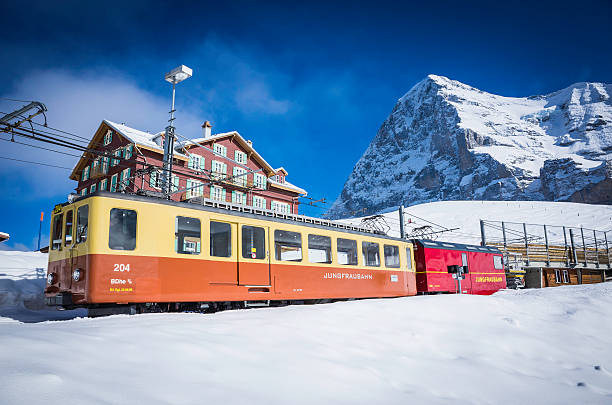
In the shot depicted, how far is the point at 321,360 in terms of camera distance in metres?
4.64

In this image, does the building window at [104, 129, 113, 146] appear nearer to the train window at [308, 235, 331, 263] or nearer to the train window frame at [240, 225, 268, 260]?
the train window at [308, 235, 331, 263]

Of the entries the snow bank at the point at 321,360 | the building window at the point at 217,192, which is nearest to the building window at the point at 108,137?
the building window at the point at 217,192

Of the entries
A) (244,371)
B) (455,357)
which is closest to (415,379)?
(455,357)

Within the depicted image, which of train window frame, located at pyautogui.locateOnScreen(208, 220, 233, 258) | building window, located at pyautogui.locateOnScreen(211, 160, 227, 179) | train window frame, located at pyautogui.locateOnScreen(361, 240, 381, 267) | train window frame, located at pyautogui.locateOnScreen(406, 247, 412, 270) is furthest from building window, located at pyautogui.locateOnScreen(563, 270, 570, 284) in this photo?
train window frame, located at pyautogui.locateOnScreen(208, 220, 233, 258)

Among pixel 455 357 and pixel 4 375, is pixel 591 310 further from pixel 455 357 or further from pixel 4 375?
pixel 4 375

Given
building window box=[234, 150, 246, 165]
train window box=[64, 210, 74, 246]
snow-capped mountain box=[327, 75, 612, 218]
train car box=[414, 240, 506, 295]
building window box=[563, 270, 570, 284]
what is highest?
snow-capped mountain box=[327, 75, 612, 218]

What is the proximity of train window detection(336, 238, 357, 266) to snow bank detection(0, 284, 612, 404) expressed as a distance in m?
4.97

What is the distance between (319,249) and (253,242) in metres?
2.64

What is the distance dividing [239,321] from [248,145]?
31053 millimetres

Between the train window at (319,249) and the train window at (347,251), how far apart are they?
1.68 ft

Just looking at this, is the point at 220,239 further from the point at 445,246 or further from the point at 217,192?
the point at 217,192

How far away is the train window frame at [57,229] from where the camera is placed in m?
9.37

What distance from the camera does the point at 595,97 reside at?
188 m

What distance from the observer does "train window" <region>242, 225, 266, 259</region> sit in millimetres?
10531
